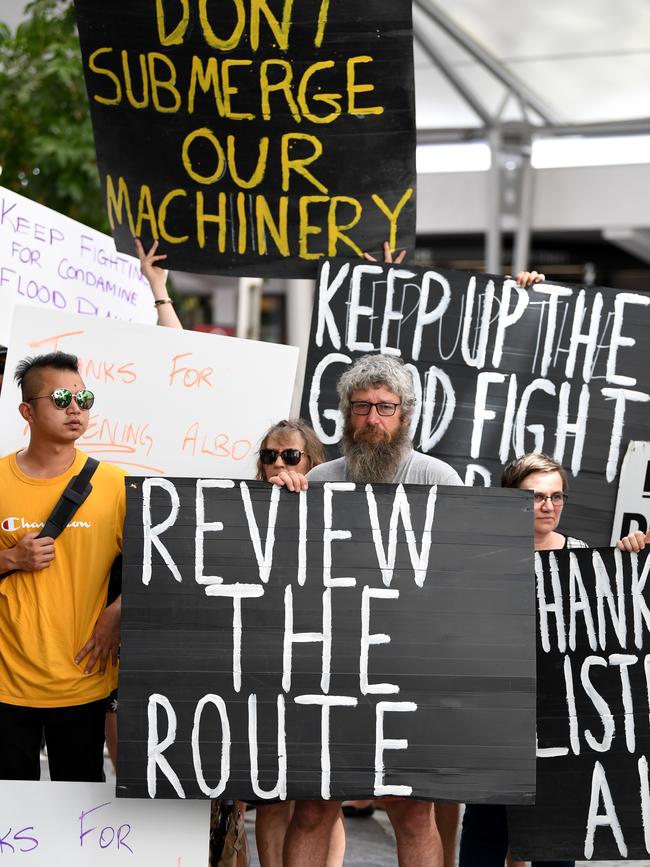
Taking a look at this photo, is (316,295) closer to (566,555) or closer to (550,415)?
(550,415)

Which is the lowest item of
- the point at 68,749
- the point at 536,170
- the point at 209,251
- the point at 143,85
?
the point at 68,749

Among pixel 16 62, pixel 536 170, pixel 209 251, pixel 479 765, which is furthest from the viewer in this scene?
pixel 536 170

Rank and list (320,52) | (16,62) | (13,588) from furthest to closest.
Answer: (16,62) → (320,52) → (13,588)

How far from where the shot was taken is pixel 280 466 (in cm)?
385

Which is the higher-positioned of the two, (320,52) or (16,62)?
(16,62)

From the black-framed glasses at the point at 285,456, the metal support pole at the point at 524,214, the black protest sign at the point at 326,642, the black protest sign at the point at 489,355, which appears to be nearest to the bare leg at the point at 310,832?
the black protest sign at the point at 326,642

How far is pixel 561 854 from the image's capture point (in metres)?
3.48

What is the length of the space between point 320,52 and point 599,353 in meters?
1.49

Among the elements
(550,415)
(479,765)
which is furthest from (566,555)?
(550,415)

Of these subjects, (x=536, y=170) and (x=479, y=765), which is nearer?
(x=479, y=765)

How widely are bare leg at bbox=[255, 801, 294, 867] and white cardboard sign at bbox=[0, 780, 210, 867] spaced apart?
19.9 inches

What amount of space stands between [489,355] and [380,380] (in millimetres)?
1078

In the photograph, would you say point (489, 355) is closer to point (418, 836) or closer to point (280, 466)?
point (280, 466)

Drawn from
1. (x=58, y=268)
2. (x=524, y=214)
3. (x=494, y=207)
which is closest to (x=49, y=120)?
(x=58, y=268)
